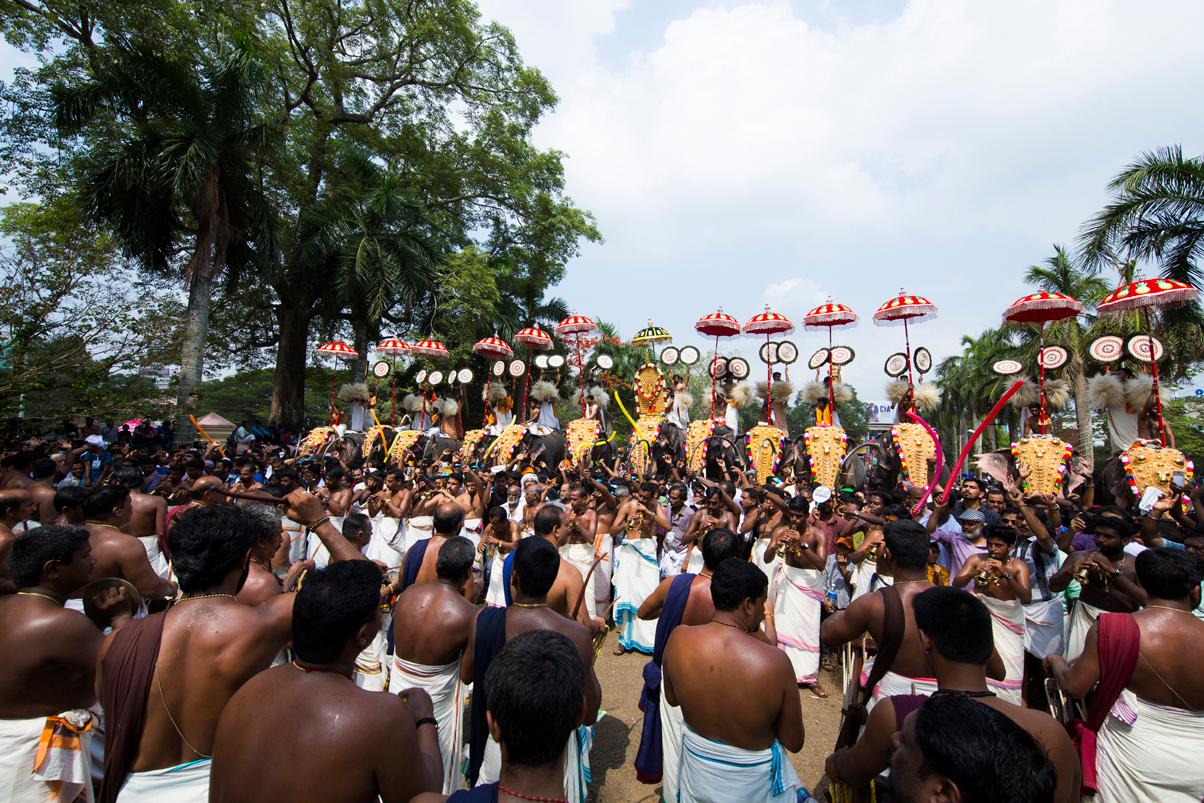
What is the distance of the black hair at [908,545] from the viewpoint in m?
3.54

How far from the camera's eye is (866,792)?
9.27 feet

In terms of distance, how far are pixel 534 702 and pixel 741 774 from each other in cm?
172

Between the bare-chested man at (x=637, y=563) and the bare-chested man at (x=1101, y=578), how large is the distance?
3.77 metres

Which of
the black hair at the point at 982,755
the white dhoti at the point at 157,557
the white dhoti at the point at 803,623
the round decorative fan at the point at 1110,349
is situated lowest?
the white dhoti at the point at 803,623

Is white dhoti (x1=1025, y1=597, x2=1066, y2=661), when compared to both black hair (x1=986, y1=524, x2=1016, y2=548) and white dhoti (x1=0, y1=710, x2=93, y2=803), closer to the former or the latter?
black hair (x1=986, y1=524, x2=1016, y2=548)

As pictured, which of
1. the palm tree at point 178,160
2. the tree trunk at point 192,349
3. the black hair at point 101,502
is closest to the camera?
the black hair at point 101,502

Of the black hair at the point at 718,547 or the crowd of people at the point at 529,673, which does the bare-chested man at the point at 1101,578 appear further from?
the black hair at the point at 718,547

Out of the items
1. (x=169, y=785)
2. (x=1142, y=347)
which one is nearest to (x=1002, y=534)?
(x=169, y=785)

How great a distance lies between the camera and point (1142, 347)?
1048cm

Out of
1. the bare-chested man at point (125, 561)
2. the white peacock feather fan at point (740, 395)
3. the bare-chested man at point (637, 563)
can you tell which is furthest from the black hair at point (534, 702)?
the white peacock feather fan at point (740, 395)

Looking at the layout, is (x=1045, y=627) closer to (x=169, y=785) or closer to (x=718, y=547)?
(x=718, y=547)

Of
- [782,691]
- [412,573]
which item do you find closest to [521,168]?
[412,573]

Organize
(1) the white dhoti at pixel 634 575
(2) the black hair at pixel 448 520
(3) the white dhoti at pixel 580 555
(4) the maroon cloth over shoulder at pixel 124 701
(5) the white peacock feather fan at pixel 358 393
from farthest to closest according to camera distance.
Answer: (5) the white peacock feather fan at pixel 358 393 < (1) the white dhoti at pixel 634 575 < (3) the white dhoti at pixel 580 555 < (2) the black hair at pixel 448 520 < (4) the maroon cloth over shoulder at pixel 124 701

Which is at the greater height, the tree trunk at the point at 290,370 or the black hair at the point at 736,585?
the tree trunk at the point at 290,370
